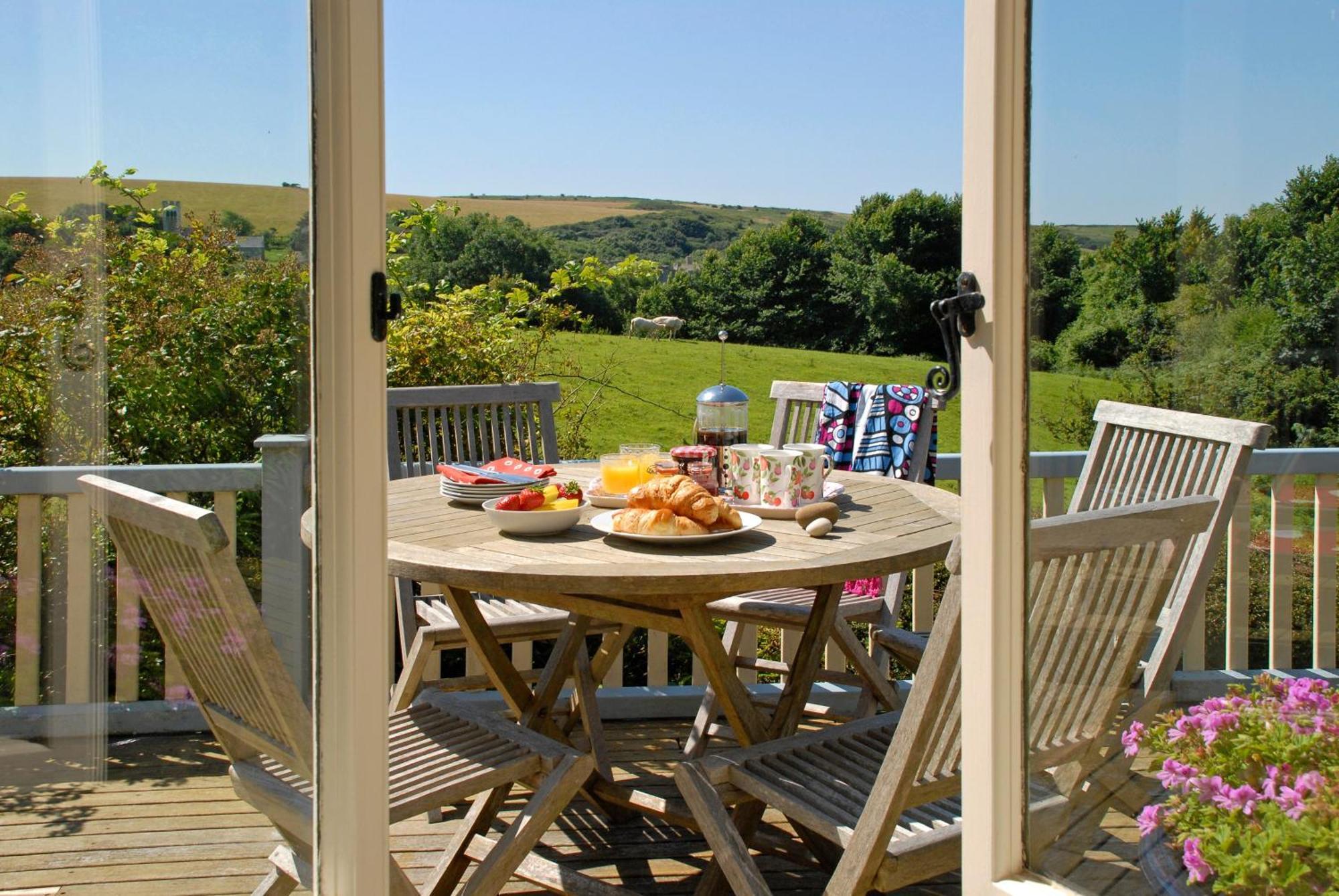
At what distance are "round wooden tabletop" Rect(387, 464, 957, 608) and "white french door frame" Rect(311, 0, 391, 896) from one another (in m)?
0.50

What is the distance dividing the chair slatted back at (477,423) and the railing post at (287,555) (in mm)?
1953

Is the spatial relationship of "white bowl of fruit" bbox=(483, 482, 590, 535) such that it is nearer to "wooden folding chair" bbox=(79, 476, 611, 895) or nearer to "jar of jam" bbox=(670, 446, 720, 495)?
"jar of jam" bbox=(670, 446, 720, 495)

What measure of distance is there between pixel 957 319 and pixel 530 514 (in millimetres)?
1067

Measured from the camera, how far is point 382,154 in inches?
58.4

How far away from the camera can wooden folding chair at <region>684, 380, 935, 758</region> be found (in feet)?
9.46

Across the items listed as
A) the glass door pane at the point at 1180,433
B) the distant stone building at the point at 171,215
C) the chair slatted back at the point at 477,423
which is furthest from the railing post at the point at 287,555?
the chair slatted back at the point at 477,423

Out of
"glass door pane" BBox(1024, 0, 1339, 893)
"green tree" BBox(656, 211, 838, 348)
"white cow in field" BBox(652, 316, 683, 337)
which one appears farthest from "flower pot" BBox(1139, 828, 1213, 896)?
"green tree" BBox(656, 211, 838, 348)

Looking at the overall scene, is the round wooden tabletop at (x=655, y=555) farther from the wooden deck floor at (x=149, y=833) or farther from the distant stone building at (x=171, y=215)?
the distant stone building at (x=171, y=215)

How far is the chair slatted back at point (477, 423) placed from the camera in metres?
3.48

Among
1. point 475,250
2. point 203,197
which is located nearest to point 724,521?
point 203,197

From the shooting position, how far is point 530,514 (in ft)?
7.44

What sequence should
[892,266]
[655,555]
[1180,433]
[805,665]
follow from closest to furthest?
[1180,433], [655,555], [805,665], [892,266]

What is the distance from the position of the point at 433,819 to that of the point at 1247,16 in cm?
242

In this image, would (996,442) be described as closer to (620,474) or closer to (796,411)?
(620,474)
